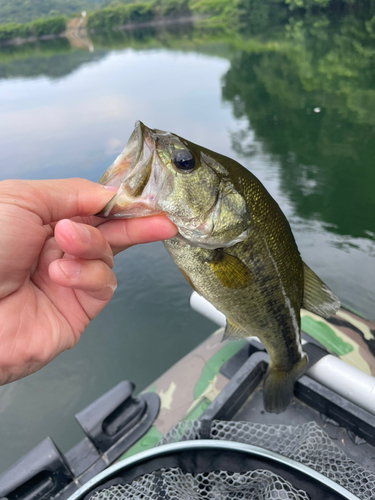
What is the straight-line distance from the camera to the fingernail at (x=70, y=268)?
1314 millimetres

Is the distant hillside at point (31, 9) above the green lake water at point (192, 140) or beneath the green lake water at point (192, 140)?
above

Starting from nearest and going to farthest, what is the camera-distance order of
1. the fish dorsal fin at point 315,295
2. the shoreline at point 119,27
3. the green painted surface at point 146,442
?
the fish dorsal fin at point 315,295 → the green painted surface at point 146,442 → the shoreline at point 119,27

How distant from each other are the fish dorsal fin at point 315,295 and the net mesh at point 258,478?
778 millimetres

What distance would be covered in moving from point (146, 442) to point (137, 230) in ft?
7.33

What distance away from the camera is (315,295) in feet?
6.45

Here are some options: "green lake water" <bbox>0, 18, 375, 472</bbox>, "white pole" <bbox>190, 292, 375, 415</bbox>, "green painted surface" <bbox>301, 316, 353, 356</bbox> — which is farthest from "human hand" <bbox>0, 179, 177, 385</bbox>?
"green lake water" <bbox>0, 18, 375, 472</bbox>

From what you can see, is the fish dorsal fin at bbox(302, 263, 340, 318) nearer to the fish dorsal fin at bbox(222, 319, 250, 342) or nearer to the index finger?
the fish dorsal fin at bbox(222, 319, 250, 342)

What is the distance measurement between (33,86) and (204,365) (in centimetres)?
2923

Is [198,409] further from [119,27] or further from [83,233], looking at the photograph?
[119,27]

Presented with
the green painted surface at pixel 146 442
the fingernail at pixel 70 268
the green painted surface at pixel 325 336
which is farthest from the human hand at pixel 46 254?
the green painted surface at pixel 325 336

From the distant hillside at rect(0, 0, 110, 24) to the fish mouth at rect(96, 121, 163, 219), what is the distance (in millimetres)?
116569

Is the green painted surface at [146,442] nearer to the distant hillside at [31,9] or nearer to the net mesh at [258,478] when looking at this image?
the net mesh at [258,478]

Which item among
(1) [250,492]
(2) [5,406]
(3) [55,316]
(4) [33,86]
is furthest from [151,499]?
(4) [33,86]

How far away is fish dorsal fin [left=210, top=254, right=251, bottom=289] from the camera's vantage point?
5.37 ft
